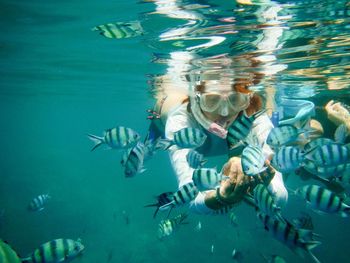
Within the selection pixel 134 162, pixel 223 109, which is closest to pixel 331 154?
pixel 223 109

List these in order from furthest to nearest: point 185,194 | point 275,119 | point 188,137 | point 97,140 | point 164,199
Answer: point 275,119 → point 97,140 → point 188,137 → point 164,199 → point 185,194

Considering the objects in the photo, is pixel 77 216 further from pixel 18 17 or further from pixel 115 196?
pixel 18 17

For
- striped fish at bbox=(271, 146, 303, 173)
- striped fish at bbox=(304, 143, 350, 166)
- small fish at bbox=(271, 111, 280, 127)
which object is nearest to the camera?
striped fish at bbox=(271, 146, 303, 173)

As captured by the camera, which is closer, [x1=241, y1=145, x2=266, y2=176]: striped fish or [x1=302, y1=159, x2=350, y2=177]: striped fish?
[x1=241, y1=145, x2=266, y2=176]: striped fish

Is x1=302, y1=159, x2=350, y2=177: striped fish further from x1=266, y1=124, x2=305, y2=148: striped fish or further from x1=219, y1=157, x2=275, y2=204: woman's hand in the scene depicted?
x1=219, y1=157, x2=275, y2=204: woman's hand

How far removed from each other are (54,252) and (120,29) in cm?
820

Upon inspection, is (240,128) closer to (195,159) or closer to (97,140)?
(195,159)

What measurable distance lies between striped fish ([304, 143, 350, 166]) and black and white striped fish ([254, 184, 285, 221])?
168 cm

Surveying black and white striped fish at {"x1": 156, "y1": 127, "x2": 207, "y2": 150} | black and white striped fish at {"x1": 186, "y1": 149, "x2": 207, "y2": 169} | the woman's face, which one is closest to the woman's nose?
the woman's face

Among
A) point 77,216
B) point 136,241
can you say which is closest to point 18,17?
point 136,241

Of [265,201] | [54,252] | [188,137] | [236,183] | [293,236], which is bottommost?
[54,252]

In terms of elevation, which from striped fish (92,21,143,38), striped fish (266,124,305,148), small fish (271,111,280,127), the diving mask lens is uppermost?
striped fish (92,21,143,38)

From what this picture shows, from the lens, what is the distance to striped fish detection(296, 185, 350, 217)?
13.5ft

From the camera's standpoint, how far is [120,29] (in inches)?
412
